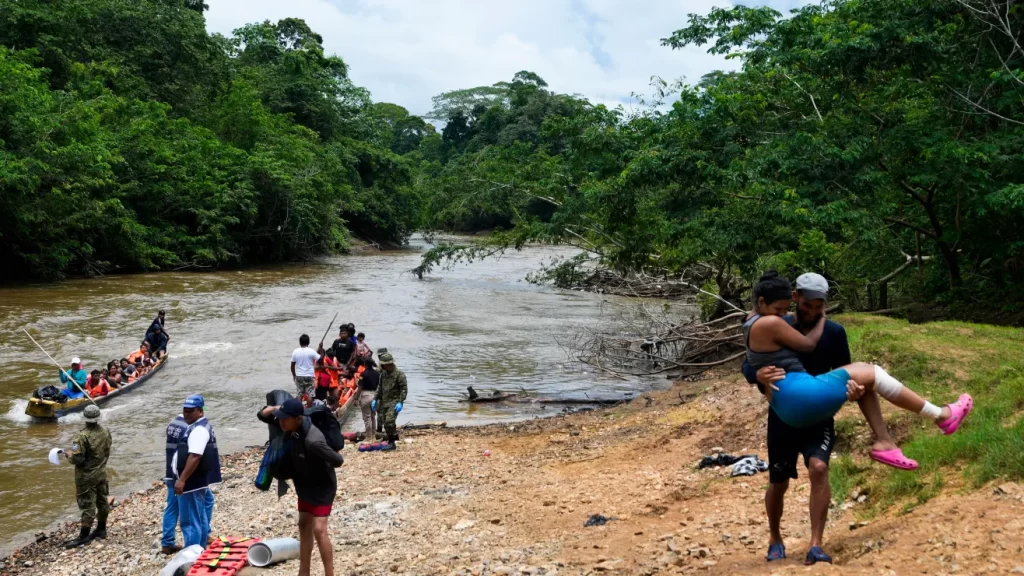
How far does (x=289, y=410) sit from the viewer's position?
20.1 feet

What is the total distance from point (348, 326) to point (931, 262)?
38.6 ft

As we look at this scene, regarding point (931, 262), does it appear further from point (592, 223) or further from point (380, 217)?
point (380, 217)

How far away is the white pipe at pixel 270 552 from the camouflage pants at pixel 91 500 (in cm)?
270

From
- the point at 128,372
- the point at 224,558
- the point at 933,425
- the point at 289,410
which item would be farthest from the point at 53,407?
the point at 933,425

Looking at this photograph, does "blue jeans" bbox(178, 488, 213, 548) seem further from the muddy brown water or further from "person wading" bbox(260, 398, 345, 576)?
the muddy brown water

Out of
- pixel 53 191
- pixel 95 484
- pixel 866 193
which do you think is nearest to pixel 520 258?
pixel 53 191

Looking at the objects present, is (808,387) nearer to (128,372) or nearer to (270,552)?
(270,552)

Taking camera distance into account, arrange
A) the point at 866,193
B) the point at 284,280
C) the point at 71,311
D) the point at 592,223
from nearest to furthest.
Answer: the point at 866,193 → the point at 592,223 → the point at 71,311 → the point at 284,280

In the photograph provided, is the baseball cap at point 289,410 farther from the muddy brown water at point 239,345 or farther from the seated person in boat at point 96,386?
the seated person in boat at point 96,386

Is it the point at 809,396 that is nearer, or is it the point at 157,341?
the point at 809,396

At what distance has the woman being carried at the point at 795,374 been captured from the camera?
4.79m

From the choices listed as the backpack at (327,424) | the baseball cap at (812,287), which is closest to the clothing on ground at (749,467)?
the baseball cap at (812,287)

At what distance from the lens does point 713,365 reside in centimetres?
1888

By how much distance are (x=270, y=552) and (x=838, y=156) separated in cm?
1152
